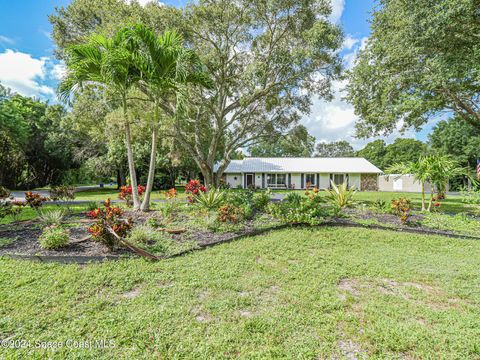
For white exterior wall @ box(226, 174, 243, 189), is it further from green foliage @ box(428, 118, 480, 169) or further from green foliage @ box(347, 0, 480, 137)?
green foliage @ box(428, 118, 480, 169)

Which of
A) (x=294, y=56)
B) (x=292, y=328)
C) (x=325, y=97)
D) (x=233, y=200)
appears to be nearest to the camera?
→ (x=292, y=328)

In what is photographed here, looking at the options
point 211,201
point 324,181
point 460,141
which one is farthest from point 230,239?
point 460,141

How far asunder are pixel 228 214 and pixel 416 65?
9302mm

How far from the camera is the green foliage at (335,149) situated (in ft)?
190

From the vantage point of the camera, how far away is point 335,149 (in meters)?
59.5

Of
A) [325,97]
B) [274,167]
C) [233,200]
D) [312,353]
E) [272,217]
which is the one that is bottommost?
[312,353]

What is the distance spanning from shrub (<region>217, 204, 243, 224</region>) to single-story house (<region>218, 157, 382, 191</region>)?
19812 mm

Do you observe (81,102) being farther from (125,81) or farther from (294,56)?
(294,56)

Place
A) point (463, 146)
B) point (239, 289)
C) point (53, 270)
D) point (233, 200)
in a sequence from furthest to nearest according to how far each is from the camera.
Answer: point (463, 146) < point (233, 200) < point (53, 270) < point (239, 289)

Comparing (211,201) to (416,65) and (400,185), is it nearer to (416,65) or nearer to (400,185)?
(416,65)

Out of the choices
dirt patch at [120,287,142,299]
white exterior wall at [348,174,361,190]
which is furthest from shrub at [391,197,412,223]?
white exterior wall at [348,174,361,190]

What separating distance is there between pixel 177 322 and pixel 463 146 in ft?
134

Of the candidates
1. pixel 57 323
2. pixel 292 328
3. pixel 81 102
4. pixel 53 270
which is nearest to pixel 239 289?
pixel 292 328

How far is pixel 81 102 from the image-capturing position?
11172 mm
